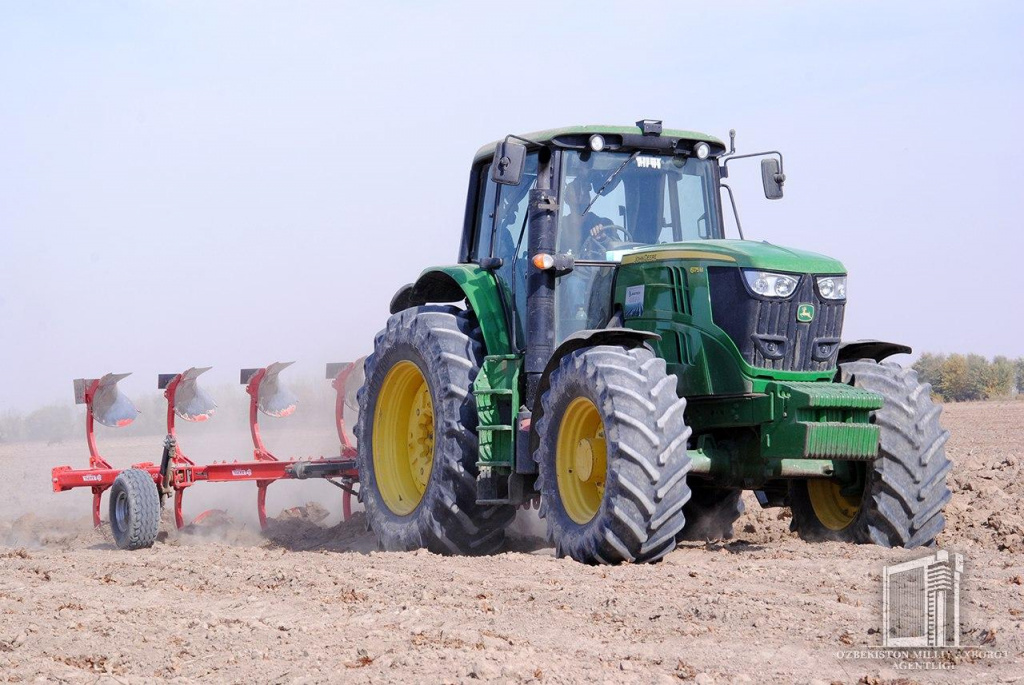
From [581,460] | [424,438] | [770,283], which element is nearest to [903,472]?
[770,283]

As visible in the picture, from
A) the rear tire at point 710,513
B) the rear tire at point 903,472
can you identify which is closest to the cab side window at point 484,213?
the rear tire at point 710,513

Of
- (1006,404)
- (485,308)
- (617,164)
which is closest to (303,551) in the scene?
(485,308)

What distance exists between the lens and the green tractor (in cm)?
691

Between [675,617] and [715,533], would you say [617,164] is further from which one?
[675,617]

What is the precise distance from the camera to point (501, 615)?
5422mm

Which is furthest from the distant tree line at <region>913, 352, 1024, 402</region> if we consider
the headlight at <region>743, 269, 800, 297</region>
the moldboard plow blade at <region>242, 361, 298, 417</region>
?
the headlight at <region>743, 269, 800, 297</region>

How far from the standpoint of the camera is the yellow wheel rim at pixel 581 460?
23.6 feet

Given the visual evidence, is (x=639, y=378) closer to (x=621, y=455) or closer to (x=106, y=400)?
(x=621, y=455)

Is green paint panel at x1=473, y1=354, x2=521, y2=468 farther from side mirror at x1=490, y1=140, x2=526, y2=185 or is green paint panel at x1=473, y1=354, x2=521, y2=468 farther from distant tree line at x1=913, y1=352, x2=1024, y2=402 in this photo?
distant tree line at x1=913, y1=352, x2=1024, y2=402

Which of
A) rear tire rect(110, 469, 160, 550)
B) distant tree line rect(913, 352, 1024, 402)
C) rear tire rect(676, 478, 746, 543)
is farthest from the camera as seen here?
distant tree line rect(913, 352, 1024, 402)

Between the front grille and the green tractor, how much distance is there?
0.01m

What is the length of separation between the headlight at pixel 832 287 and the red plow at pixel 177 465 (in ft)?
13.4

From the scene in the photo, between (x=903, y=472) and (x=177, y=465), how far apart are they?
5.73 metres

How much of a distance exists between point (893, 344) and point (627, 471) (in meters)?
2.33
